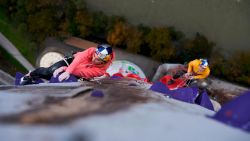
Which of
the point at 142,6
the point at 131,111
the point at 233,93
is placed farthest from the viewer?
the point at 142,6

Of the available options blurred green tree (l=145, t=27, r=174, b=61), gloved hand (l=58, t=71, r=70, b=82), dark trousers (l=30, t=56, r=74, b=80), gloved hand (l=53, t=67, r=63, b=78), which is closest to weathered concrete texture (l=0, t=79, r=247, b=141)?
gloved hand (l=58, t=71, r=70, b=82)

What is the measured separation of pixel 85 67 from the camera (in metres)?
4.53

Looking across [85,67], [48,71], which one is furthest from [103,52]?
[48,71]

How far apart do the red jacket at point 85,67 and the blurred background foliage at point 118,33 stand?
2.77 metres

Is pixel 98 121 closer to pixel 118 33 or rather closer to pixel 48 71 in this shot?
pixel 48 71

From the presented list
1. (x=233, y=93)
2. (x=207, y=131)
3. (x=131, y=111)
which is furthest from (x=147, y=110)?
(x=233, y=93)

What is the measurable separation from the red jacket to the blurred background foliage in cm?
277

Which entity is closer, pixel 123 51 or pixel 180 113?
pixel 180 113

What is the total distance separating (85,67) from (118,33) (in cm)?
287

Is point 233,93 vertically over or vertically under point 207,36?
under

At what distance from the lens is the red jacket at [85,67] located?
444cm

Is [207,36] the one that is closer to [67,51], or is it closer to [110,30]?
[110,30]

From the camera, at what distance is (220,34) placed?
297 inches

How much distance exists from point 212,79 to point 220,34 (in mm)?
676
